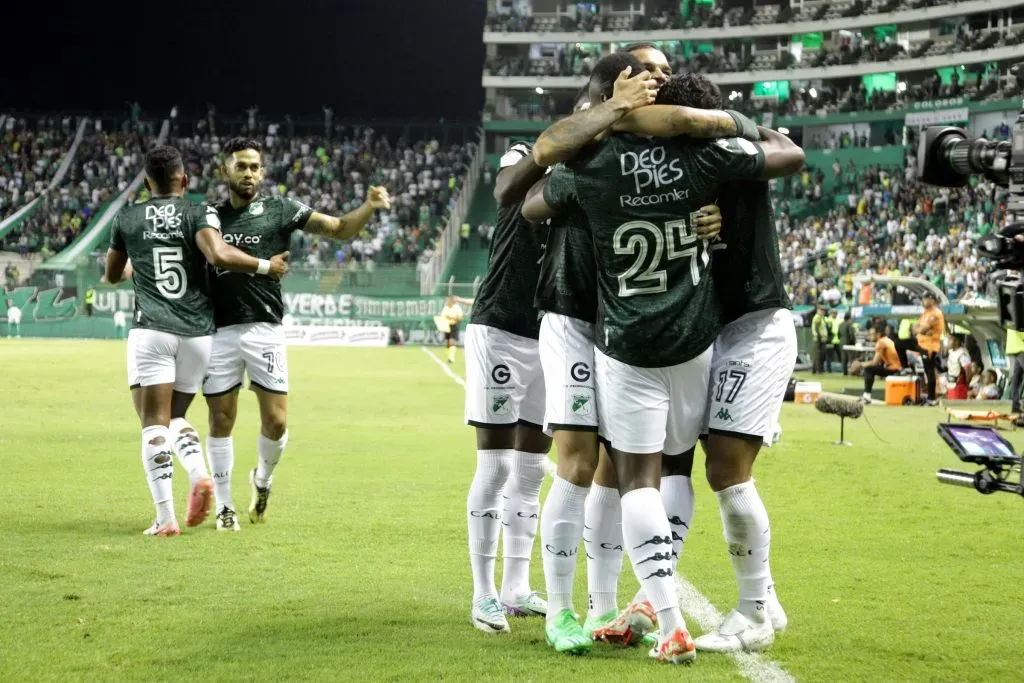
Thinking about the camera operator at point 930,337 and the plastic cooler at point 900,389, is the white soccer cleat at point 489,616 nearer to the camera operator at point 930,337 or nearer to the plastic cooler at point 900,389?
the plastic cooler at point 900,389

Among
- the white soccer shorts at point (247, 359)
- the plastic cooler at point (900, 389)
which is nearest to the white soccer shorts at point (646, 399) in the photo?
the white soccer shorts at point (247, 359)

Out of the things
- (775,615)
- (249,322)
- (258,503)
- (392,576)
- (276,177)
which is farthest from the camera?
(276,177)

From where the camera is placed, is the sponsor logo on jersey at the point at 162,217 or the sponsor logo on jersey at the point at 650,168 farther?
Result: the sponsor logo on jersey at the point at 162,217

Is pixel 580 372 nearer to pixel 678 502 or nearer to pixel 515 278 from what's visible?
pixel 678 502

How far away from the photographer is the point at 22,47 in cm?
7906

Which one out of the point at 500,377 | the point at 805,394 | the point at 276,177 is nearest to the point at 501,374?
the point at 500,377

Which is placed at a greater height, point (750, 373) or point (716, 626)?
point (750, 373)

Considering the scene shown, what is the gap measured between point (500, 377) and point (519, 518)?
661 millimetres

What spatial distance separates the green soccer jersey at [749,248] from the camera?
15.6 feet

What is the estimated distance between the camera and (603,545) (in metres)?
4.91

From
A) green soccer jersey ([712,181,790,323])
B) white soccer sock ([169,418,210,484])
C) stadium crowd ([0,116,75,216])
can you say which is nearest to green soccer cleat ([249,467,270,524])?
white soccer sock ([169,418,210,484])

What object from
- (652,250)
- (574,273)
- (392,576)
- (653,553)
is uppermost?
(652,250)

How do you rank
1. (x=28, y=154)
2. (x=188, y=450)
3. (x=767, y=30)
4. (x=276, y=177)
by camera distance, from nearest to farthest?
(x=188, y=450) → (x=28, y=154) → (x=276, y=177) → (x=767, y=30)

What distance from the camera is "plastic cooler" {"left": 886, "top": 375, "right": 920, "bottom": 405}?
21.5 metres
